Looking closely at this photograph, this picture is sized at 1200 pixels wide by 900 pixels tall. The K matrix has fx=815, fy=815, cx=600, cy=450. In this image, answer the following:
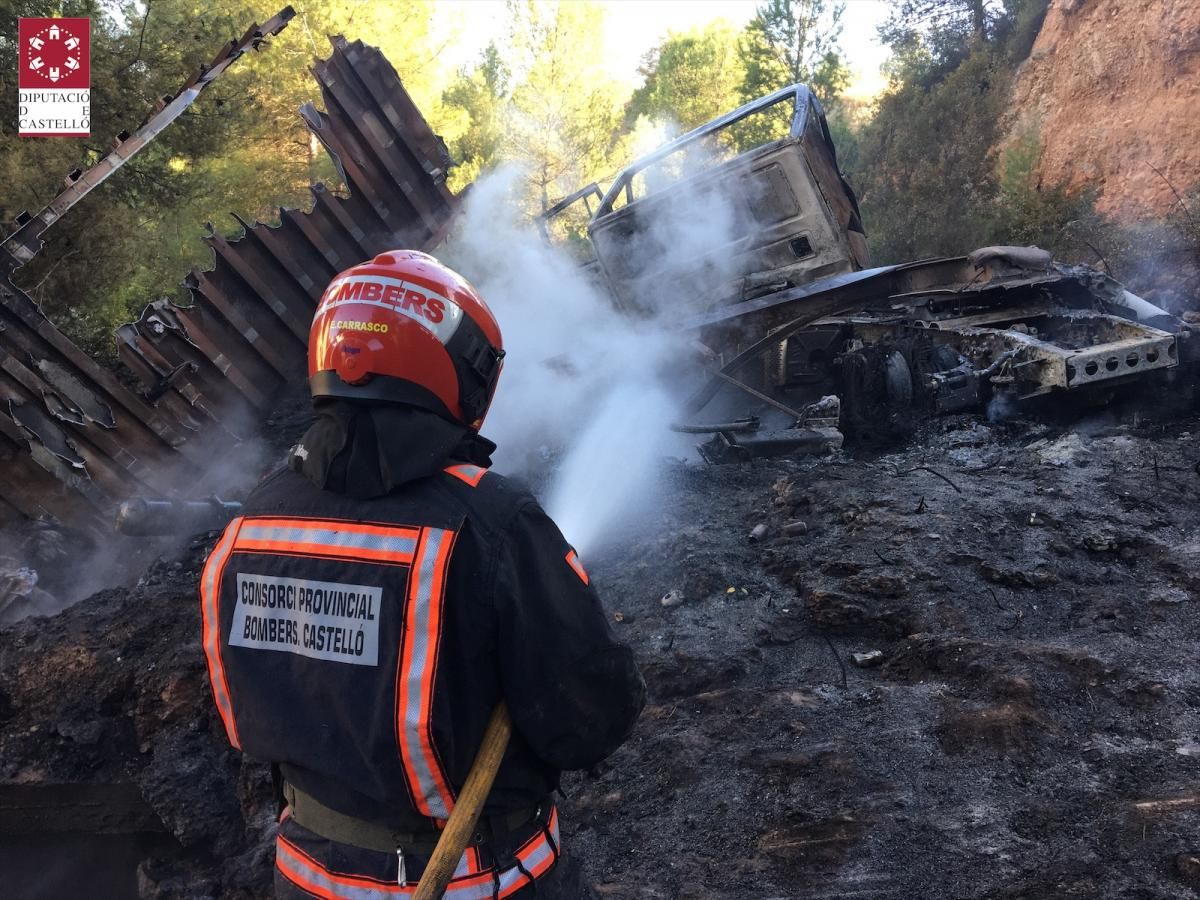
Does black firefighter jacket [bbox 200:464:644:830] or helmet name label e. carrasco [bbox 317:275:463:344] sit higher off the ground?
helmet name label e. carrasco [bbox 317:275:463:344]

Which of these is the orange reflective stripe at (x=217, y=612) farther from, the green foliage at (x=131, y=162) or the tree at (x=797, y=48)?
the tree at (x=797, y=48)

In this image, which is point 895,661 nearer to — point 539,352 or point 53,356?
point 539,352

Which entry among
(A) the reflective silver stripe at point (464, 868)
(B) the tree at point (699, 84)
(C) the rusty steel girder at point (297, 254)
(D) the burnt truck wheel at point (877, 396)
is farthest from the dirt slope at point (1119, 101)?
(A) the reflective silver stripe at point (464, 868)

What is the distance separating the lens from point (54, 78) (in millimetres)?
10945

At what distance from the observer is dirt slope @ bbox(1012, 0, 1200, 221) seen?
13688mm

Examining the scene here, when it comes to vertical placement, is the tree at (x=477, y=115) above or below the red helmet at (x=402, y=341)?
above

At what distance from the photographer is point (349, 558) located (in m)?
1.51

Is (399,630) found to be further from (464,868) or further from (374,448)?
(464,868)

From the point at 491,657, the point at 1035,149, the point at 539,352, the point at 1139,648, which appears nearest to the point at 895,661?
the point at 1139,648

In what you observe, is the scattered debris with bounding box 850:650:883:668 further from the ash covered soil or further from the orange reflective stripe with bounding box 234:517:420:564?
the orange reflective stripe with bounding box 234:517:420:564

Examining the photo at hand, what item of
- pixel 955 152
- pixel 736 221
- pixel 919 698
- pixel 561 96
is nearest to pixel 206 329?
pixel 736 221

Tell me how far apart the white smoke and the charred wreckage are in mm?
246

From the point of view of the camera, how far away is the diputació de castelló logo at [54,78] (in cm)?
1077

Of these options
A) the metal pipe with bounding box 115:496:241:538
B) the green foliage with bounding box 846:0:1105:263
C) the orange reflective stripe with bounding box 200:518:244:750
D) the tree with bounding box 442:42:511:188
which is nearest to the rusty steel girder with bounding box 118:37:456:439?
the metal pipe with bounding box 115:496:241:538
